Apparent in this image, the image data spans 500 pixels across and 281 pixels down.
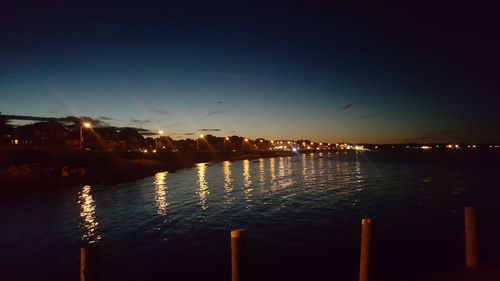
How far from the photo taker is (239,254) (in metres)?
8.55

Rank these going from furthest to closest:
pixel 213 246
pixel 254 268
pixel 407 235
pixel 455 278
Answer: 1. pixel 407 235
2. pixel 213 246
3. pixel 254 268
4. pixel 455 278

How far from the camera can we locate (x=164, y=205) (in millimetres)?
32531

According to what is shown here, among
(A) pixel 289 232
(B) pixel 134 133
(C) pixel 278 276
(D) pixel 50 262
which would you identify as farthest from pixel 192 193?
(B) pixel 134 133

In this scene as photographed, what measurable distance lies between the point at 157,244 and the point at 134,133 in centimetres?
16263

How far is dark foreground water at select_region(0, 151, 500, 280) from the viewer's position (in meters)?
16.1

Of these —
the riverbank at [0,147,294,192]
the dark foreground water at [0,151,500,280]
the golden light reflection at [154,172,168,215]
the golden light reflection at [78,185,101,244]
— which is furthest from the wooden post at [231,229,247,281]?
the riverbank at [0,147,294,192]

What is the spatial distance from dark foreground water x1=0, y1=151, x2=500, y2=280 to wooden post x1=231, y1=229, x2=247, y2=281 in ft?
22.5

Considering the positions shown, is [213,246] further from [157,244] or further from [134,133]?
[134,133]

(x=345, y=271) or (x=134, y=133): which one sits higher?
(x=134, y=133)

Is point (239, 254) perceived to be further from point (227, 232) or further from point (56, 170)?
point (56, 170)

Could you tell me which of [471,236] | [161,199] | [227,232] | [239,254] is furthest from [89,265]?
[161,199]

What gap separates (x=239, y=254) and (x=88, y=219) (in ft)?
70.4

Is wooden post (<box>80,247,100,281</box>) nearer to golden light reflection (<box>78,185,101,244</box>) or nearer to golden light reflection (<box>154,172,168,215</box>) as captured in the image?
golden light reflection (<box>78,185,101,244</box>)

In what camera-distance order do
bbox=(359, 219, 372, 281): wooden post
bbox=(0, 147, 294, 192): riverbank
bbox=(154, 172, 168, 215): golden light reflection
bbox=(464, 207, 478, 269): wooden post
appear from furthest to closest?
bbox=(0, 147, 294, 192): riverbank → bbox=(154, 172, 168, 215): golden light reflection → bbox=(464, 207, 478, 269): wooden post → bbox=(359, 219, 372, 281): wooden post
